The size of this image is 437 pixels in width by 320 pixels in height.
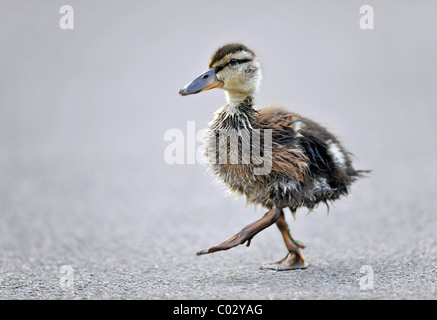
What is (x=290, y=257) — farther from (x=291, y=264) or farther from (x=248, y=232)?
(x=248, y=232)

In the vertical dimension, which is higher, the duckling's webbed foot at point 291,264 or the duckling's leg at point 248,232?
the duckling's leg at point 248,232

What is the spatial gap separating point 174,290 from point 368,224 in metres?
4.59

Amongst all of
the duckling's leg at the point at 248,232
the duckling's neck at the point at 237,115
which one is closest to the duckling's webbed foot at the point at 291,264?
the duckling's leg at the point at 248,232

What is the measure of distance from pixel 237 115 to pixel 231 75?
1.42 ft

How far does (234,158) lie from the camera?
6699mm

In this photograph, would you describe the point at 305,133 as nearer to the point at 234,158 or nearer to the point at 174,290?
the point at 234,158

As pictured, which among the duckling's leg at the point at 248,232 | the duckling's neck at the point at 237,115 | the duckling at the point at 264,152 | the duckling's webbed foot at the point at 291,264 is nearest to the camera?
the duckling's leg at the point at 248,232

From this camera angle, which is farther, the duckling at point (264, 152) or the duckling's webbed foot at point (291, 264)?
the duckling's webbed foot at point (291, 264)

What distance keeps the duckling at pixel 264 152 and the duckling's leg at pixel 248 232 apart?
0.01 metres

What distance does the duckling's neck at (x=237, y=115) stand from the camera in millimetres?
6859

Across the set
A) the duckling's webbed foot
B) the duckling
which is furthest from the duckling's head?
the duckling's webbed foot

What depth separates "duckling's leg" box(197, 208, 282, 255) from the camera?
6.36 meters

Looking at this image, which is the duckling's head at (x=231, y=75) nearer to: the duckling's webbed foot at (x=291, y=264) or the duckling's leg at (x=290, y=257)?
the duckling's leg at (x=290, y=257)

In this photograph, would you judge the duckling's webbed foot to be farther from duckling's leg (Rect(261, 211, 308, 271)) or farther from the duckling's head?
the duckling's head
